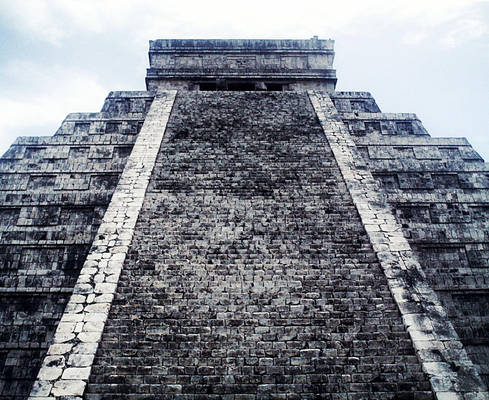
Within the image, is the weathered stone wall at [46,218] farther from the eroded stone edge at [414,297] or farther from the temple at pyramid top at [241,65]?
the eroded stone edge at [414,297]

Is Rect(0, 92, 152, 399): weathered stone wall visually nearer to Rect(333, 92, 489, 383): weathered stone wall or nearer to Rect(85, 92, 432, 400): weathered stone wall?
Rect(85, 92, 432, 400): weathered stone wall

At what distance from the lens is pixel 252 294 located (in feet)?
18.7

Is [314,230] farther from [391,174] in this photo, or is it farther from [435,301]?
[391,174]

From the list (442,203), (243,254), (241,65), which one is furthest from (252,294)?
(241,65)

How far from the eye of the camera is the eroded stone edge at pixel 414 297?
185 inches

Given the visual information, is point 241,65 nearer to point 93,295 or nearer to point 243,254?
point 243,254

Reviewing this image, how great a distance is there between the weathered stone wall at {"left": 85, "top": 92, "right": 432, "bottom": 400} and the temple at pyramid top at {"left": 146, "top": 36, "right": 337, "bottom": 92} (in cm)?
532

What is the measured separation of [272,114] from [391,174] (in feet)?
11.8

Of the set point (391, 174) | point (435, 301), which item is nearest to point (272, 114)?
point (391, 174)

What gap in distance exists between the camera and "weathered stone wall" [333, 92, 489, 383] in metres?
7.06

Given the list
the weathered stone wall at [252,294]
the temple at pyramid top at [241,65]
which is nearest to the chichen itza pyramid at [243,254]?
the weathered stone wall at [252,294]

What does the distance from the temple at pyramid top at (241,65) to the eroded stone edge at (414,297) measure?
551 centimetres

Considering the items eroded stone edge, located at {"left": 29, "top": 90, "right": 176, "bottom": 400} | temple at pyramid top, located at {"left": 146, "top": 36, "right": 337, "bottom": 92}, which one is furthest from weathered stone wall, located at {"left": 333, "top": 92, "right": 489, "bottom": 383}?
eroded stone edge, located at {"left": 29, "top": 90, "right": 176, "bottom": 400}

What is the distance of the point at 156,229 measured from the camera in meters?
6.80
